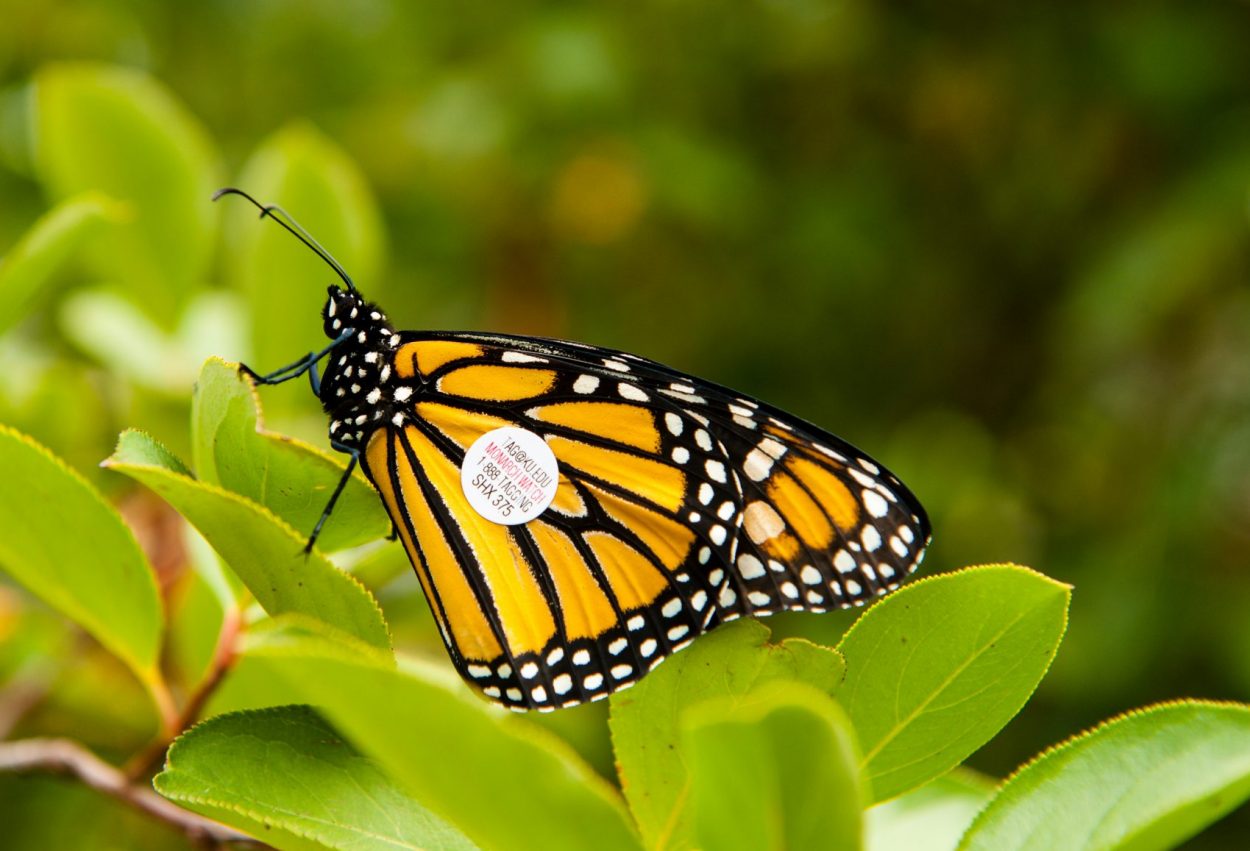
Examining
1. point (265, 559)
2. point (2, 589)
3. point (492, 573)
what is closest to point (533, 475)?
point (492, 573)

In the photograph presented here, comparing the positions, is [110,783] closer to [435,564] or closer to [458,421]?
[435,564]

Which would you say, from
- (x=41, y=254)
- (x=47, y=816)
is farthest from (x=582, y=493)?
(x=47, y=816)

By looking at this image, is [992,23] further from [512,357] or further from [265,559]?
[265,559]

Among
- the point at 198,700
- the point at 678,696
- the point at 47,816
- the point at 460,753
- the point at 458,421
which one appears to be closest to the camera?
the point at 460,753

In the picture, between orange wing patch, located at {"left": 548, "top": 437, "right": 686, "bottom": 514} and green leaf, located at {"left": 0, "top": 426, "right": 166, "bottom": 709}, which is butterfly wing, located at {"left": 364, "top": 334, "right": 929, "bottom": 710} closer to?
orange wing patch, located at {"left": 548, "top": 437, "right": 686, "bottom": 514}

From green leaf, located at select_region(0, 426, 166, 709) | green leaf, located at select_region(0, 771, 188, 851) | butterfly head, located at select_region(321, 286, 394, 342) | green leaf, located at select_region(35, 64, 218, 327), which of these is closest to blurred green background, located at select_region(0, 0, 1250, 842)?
green leaf, located at select_region(35, 64, 218, 327)
